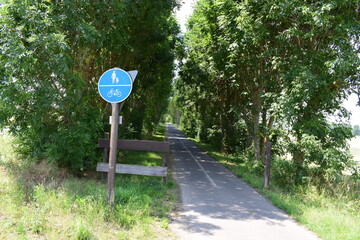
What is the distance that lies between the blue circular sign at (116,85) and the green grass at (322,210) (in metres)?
4.62

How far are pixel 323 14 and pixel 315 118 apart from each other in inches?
124

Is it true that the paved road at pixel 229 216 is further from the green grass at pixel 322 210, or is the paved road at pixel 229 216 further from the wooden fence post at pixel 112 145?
the wooden fence post at pixel 112 145

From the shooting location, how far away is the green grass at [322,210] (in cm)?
498

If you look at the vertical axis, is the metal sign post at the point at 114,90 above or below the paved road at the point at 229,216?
above

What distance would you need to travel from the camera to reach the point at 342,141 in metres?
7.89

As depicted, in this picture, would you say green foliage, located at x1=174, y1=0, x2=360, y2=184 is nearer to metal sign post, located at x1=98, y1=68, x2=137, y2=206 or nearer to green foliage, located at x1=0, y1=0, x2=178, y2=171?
green foliage, located at x1=0, y1=0, x2=178, y2=171

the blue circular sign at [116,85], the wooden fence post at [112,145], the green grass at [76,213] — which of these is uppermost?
the blue circular sign at [116,85]

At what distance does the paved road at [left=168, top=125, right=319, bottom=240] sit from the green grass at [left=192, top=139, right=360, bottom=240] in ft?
0.76

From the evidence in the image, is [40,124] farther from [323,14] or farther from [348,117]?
[348,117]

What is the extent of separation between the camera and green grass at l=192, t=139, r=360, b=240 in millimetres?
4977

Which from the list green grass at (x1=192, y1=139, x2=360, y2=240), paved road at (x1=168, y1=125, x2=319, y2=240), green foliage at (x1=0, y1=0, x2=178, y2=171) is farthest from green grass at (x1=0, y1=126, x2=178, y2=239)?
green grass at (x1=192, y1=139, x2=360, y2=240)

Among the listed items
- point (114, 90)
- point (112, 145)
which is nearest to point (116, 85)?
point (114, 90)

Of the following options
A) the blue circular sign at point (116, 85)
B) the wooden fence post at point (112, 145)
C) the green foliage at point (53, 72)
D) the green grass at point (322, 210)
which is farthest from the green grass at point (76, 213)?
the green grass at point (322, 210)

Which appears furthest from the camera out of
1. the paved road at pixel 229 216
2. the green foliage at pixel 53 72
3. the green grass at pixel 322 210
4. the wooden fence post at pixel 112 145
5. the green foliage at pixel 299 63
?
the green foliage at pixel 299 63
